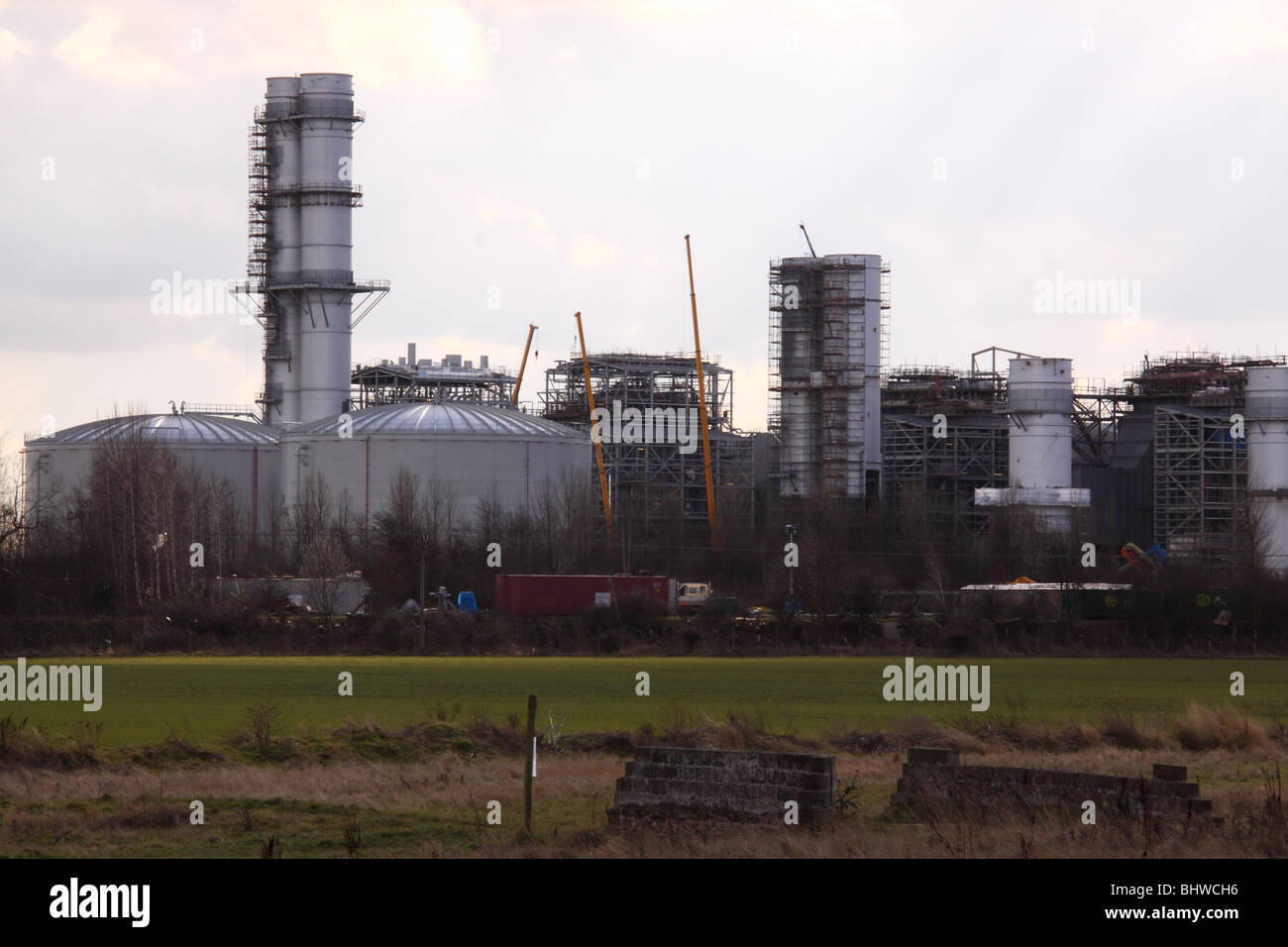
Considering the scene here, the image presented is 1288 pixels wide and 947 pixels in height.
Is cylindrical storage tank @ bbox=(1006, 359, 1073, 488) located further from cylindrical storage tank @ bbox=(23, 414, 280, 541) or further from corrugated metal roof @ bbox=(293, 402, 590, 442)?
cylindrical storage tank @ bbox=(23, 414, 280, 541)

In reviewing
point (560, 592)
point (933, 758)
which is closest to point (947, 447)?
point (560, 592)

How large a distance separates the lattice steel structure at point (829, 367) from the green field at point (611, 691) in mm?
38679

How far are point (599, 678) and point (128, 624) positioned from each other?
2231 cm

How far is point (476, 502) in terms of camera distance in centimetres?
9312

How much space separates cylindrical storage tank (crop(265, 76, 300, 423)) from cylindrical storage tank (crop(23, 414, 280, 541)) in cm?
408

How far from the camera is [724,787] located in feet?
70.8

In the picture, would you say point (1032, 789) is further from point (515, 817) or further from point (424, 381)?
point (424, 381)

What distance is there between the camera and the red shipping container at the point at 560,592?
245 ft

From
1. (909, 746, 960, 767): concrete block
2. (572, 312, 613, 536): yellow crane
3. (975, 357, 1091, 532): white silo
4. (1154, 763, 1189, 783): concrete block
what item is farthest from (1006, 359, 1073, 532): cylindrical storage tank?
(1154, 763, 1189, 783): concrete block

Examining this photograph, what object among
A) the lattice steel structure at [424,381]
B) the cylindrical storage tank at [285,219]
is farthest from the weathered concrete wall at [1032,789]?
the lattice steel structure at [424,381]
